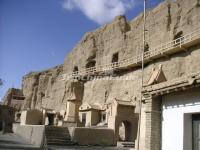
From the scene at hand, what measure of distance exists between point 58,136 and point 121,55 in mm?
24562

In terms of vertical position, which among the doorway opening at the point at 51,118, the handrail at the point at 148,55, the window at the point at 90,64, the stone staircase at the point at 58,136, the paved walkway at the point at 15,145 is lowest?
the paved walkway at the point at 15,145

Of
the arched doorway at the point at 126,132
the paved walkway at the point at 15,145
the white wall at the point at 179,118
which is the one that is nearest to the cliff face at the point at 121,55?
the arched doorway at the point at 126,132

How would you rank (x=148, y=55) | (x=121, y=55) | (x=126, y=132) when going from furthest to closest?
(x=121, y=55) → (x=148, y=55) → (x=126, y=132)

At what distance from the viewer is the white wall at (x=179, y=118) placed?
9.79 m

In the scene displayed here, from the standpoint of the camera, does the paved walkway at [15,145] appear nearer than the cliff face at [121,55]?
Yes

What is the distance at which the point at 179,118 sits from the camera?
10258mm

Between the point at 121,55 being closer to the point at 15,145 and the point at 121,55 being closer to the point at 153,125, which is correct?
the point at 15,145

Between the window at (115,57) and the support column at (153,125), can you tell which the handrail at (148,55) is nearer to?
the window at (115,57)

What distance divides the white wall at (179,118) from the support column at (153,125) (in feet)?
0.70

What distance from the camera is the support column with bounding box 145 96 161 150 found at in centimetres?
1096

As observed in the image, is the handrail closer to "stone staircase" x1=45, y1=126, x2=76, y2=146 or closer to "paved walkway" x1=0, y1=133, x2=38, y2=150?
"stone staircase" x1=45, y1=126, x2=76, y2=146

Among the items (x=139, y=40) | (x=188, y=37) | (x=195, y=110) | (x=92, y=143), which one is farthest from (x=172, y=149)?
(x=139, y=40)

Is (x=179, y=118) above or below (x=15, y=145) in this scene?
above

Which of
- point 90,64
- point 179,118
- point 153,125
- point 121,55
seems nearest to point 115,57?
point 121,55
